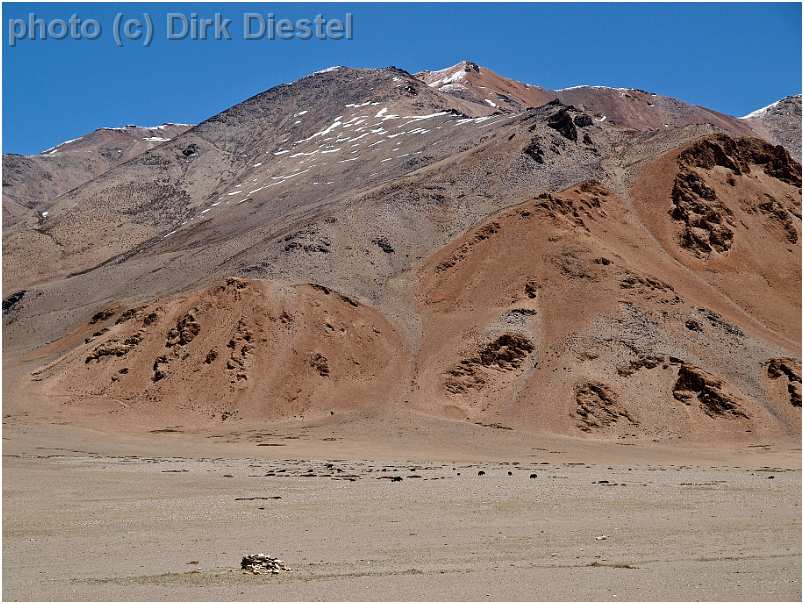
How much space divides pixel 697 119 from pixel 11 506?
6756 inches

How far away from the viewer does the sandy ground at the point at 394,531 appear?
14688 mm

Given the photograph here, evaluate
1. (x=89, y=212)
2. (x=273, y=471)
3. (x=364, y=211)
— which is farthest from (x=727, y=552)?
(x=89, y=212)

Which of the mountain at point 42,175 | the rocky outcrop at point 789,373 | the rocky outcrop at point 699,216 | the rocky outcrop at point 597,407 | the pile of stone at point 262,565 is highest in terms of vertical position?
the mountain at point 42,175

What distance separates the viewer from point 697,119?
17850cm

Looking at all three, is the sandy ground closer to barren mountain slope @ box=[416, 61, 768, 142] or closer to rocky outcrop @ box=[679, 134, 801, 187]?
rocky outcrop @ box=[679, 134, 801, 187]

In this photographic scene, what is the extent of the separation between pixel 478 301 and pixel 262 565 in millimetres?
48924

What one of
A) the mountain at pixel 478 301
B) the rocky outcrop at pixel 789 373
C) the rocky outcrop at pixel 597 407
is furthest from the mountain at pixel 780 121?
the rocky outcrop at pixel 597 407

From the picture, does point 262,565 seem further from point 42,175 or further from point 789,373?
point 42,175

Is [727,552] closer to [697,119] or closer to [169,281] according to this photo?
[169,281]

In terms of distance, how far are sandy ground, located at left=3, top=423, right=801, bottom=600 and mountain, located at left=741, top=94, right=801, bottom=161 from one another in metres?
141

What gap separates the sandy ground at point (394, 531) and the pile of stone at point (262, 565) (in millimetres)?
176

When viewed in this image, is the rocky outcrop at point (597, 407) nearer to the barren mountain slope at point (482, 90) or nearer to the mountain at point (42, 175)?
the barren mountain slope at point (482, 90)

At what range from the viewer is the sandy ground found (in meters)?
14.7

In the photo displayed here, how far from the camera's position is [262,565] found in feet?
51.8
